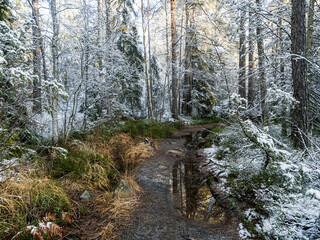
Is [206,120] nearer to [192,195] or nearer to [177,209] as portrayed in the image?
[192,195]

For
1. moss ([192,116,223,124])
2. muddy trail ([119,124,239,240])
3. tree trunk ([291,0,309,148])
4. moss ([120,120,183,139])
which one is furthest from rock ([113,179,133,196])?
moss ([192,116,223,124])

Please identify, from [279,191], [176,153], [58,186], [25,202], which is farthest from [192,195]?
[25,202]

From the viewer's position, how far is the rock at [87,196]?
3.28 m

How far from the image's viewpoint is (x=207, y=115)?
16000mm

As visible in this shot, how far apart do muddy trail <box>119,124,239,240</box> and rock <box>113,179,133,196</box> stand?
0.32 m

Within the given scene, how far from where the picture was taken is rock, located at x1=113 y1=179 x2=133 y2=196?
3.55 m

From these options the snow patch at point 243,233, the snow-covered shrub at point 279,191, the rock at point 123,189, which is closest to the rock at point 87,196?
the rock at point 123,189

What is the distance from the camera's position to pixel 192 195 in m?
3.77

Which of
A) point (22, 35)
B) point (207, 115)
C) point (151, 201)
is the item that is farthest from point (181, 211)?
point (207, 115)

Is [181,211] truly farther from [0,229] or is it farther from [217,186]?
[0,229]

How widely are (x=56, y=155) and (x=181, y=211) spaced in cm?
311

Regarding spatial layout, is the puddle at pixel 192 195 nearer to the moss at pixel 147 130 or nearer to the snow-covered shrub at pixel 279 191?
the snow-covered shrub at pixel 279 191

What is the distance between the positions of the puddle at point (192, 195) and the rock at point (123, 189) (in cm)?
96

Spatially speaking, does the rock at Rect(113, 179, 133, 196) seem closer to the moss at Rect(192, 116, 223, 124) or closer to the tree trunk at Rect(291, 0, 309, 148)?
the tree trunk at Rect(291, 0, 309, 148)
